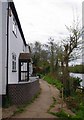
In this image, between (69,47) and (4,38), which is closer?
(4,38)

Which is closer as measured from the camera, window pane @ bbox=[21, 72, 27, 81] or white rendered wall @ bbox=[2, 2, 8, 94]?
white rendered wall @ bbox=[2, 2, 8, 94]

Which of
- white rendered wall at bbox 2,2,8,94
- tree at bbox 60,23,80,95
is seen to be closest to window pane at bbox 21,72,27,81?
tree at bbox 60,23,80,95

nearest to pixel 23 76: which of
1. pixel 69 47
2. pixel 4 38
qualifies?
pixel 69 47

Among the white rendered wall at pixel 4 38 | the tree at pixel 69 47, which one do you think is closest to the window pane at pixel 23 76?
the tree at pixel 69 47

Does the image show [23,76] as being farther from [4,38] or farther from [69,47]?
[4,38]

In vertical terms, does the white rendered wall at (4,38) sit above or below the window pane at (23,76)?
above

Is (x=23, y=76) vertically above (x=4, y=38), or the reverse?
(x=4, y=38)

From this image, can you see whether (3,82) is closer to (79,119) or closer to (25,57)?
(79,119)

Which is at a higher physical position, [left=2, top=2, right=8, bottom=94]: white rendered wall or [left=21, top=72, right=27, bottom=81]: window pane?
[left=2, top=2, right=8, bottom=94]: white rendered wall

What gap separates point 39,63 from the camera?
61.2 metres

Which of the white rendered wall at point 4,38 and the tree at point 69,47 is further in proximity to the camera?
the tree at point 69,47

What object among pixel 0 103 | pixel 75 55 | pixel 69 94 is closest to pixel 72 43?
pixel 75 55

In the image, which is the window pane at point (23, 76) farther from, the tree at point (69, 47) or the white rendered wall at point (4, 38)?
the white rendered wall at point (4, 38)

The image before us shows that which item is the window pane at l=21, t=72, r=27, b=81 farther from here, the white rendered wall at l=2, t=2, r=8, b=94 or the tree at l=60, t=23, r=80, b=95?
the white rendered wall at l=2, t=2, r=8, b=94
